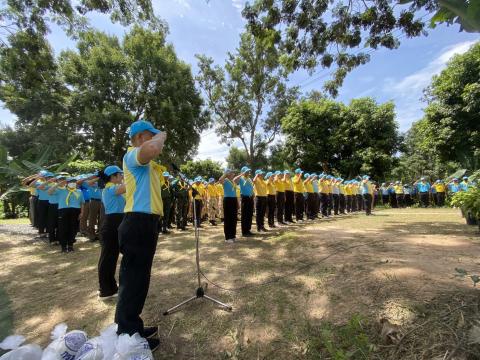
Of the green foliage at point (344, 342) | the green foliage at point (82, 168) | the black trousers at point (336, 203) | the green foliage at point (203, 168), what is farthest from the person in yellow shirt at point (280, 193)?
the green foliage at point (203, 168)

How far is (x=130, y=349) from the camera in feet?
8.29

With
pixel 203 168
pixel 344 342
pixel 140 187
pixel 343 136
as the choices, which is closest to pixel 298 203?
pixel 344 342

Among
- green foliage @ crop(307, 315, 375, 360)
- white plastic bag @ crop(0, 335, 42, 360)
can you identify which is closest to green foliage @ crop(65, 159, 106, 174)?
white plastic bag @ crop(0, 335, 42, 360)

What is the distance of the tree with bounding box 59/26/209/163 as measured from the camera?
2034 cm

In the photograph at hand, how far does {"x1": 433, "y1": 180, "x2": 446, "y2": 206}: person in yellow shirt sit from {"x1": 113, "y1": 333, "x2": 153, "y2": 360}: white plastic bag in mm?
23774

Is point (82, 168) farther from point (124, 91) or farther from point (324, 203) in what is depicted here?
point (324, 203)

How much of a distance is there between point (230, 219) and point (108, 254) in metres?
3.85

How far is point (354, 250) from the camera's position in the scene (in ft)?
18.2

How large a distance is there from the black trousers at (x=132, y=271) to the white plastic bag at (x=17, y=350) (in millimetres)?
659

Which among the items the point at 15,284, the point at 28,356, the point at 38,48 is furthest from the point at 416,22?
the point at 38,48

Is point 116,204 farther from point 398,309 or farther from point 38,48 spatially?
point 38,48

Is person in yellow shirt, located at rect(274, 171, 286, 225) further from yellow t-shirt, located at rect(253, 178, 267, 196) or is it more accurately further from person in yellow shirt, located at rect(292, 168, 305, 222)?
person in yellow shirt, located at rect(292, 168, 305, 222)

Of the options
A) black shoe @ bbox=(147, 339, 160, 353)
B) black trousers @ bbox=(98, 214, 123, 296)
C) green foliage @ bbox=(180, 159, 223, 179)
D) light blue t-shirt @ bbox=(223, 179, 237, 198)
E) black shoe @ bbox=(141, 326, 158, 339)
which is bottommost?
black shoe @ bbox=(147, 339, 160, 353)

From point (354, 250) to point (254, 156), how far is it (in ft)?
92.0
